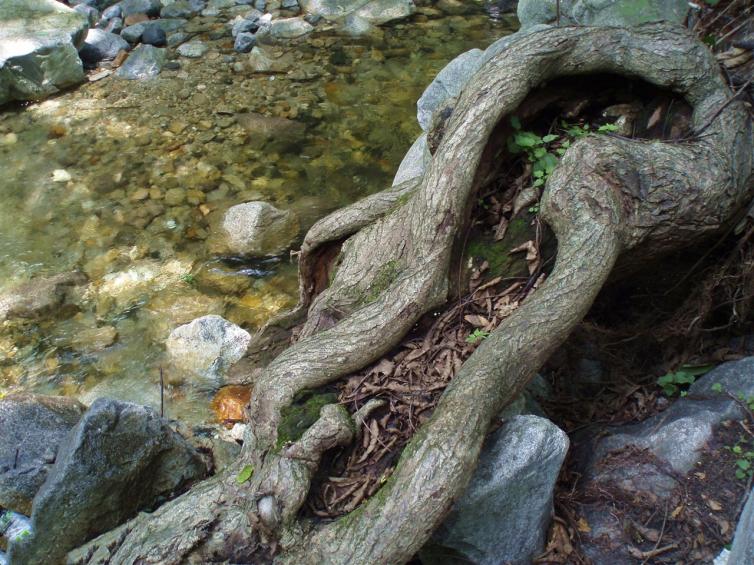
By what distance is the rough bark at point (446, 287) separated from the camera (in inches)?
111

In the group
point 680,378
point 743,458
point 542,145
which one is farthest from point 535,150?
point 743,458

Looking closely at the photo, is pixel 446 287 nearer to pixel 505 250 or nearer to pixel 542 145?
pixel 505 250

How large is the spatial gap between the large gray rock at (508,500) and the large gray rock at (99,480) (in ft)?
5.89

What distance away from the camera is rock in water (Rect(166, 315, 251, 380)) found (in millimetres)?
5297

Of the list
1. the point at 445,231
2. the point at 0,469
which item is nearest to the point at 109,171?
the point at 0,469

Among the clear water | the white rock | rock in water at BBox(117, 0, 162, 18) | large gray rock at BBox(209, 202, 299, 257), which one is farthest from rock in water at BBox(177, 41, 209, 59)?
large gray rock at BBox(209, 202, 299, 257)

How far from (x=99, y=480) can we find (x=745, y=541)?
3142 mm

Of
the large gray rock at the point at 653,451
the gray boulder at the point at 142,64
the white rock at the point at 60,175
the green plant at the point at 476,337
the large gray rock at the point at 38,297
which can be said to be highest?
the green plant at the point at 476,337

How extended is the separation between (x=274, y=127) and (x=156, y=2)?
13.4ft

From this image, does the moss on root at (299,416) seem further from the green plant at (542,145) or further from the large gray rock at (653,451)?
the green plant at (542,145)

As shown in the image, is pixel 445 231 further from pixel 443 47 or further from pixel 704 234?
pixel 443 47

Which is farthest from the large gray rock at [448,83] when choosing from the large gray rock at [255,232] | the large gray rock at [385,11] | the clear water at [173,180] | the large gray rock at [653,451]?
the large gray rock at [653,451]

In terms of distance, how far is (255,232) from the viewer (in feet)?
20.9

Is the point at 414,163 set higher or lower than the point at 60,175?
higher
